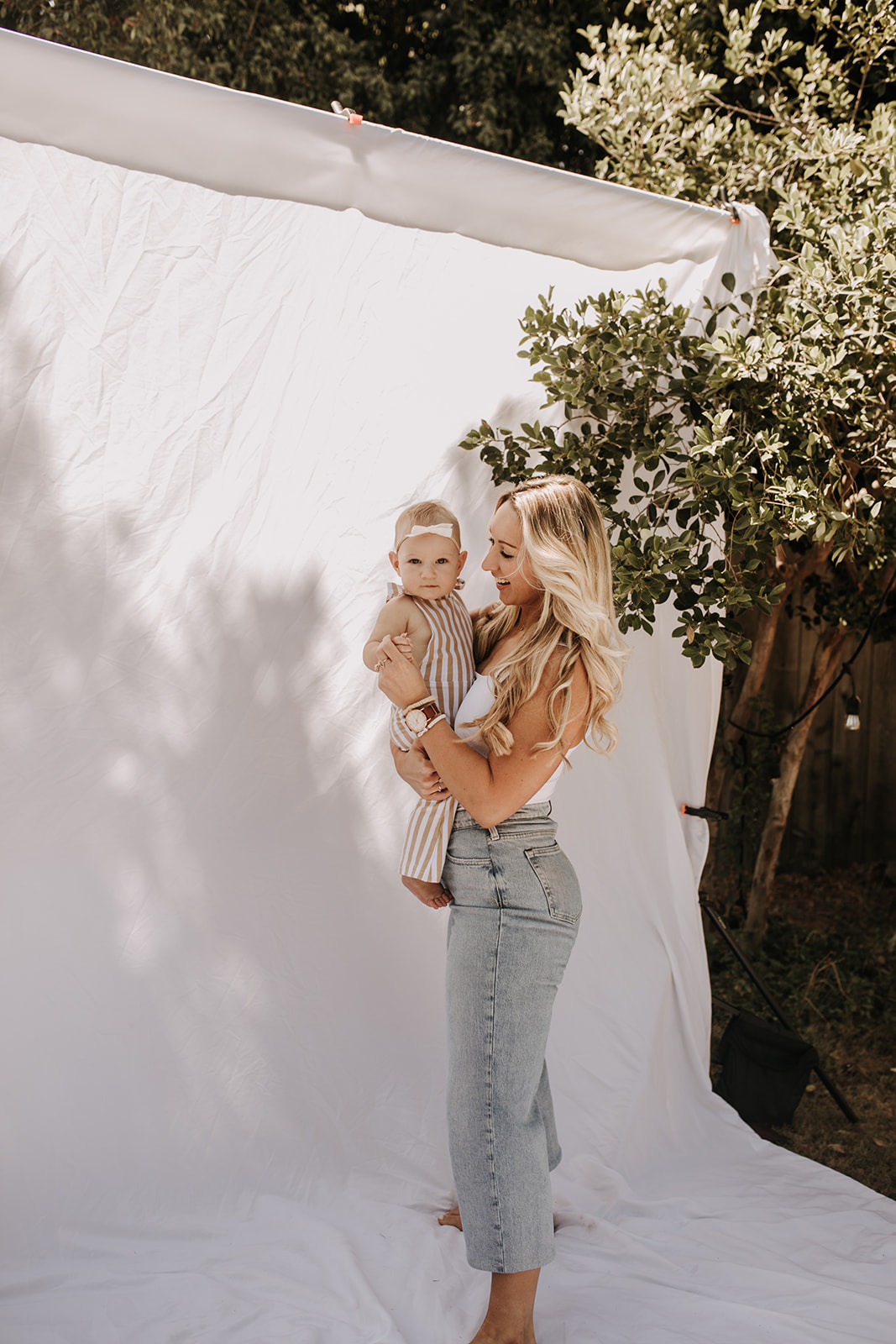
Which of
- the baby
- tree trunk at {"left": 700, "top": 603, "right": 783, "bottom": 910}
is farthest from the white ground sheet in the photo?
tree trunk at {"left": 700, "top": 603, "right": 783, "bottom": 910}

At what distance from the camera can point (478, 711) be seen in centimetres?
179

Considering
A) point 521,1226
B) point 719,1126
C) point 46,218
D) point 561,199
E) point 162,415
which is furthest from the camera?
point 719,1126

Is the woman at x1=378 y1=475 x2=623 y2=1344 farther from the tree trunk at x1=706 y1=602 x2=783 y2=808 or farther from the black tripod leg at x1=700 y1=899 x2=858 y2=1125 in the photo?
the tree trunk at x1=706 y1=602 x2=783 y2=808

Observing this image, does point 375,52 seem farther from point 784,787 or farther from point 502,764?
point 502,764

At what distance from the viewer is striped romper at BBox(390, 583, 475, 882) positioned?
1826mm

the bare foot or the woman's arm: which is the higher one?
the woman's arm

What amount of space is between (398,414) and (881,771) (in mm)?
3355

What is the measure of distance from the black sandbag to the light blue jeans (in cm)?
124

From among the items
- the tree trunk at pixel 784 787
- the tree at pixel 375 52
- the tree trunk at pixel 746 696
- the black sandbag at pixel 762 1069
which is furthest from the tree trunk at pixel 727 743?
the tree at pixel 375 52

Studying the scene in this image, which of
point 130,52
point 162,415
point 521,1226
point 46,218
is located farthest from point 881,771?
point 130,52

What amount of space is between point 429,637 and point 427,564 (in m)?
0.14

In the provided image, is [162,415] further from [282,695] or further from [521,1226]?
[521,1226]

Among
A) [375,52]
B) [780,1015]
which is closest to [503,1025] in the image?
[780,1015]

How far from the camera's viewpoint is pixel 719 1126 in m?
2.64
